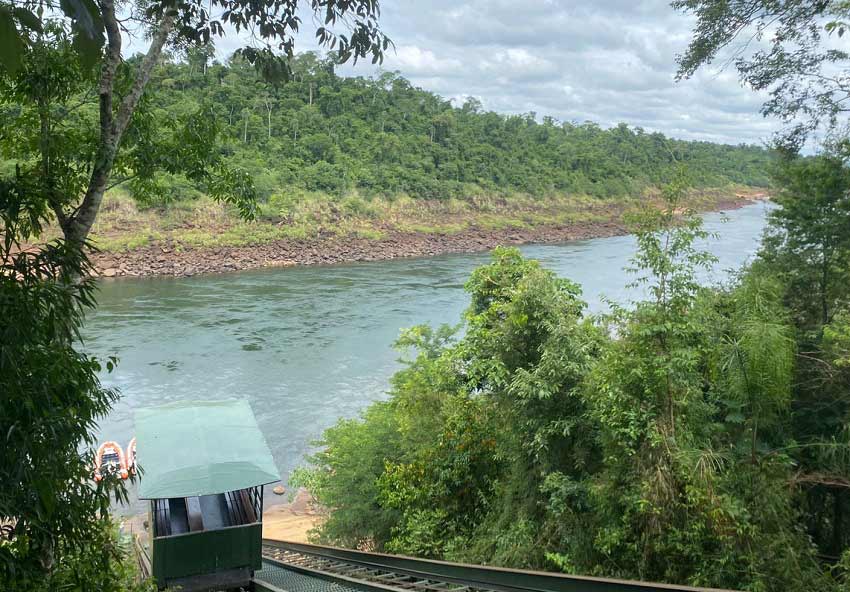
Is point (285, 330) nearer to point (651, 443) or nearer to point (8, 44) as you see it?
point (651, 443)

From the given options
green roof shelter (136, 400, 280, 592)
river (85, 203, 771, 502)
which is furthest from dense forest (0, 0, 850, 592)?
river (85, 203, 771, 502)

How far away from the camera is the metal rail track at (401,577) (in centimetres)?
354

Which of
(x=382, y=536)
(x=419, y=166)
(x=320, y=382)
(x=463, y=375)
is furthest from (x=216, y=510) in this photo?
(x=419, y=166)

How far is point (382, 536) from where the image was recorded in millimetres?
10852

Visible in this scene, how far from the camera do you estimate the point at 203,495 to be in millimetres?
7680

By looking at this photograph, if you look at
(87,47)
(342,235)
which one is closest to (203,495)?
(87,47)

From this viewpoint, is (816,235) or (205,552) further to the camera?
(816,235)

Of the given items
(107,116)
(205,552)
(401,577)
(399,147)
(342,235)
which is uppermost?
(399,147)

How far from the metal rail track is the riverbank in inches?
992

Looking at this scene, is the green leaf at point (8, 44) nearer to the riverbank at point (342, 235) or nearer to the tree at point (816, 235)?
the tree at point (816, 235)

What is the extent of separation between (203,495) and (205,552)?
644 mm

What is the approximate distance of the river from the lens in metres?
19.6

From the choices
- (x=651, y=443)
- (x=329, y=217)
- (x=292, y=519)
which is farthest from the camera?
(x=329, y=217)

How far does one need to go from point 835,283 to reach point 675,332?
12.8 ft
